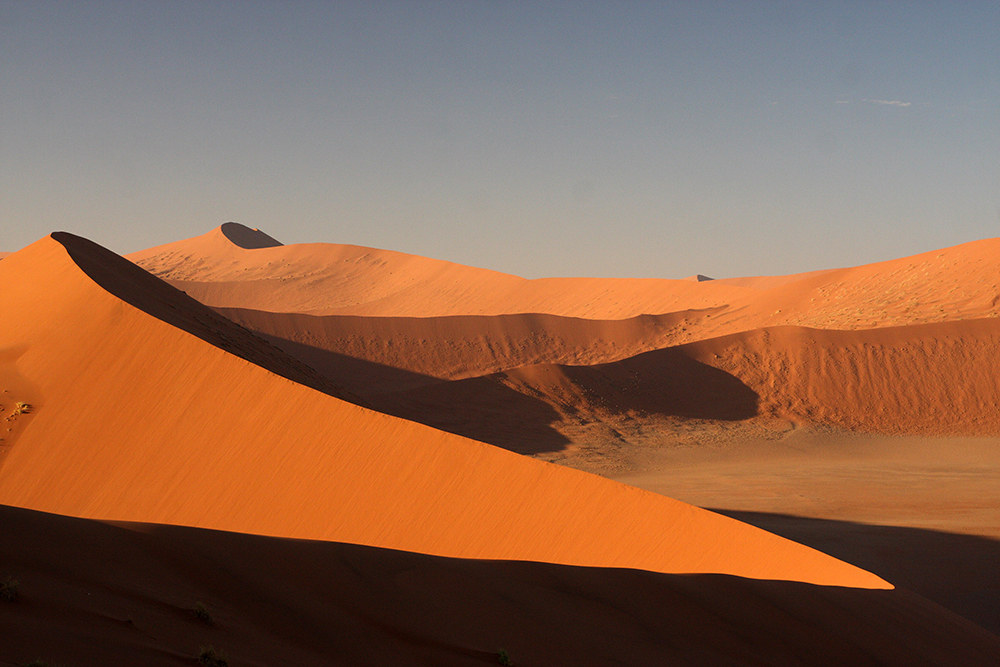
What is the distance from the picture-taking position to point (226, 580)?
Answer: 19.1 feet

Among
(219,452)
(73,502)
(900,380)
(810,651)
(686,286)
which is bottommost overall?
(73,502)

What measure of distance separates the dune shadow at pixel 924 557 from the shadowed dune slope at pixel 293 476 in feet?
12.3

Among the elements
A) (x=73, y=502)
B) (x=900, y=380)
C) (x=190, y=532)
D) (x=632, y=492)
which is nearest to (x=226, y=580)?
(x=190, y=532)

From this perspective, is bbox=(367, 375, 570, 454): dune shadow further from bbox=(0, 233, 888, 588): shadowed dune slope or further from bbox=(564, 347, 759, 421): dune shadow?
bbox=(0, 233, 888, 588): shadowed dune slope

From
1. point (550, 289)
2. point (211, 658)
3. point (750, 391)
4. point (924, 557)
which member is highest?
point (550, 289)

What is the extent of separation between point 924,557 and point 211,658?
541 inches

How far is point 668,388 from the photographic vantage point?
109 feet

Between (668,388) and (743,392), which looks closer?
(743,392)

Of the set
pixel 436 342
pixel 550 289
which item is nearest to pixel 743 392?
pixel 436 342

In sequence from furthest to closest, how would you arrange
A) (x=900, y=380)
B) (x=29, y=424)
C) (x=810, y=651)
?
(x=900, y=380), (x=29, y=424), (x=810, y=651)

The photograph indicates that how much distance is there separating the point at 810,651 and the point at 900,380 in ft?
94.9

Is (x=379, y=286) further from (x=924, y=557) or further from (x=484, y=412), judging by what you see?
(x=924, y=557)

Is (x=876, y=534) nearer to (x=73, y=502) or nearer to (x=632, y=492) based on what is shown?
(x=632, y=492)

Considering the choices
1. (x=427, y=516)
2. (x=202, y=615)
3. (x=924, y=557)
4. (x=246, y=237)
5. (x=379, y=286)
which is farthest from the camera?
(x=246, y=237)
